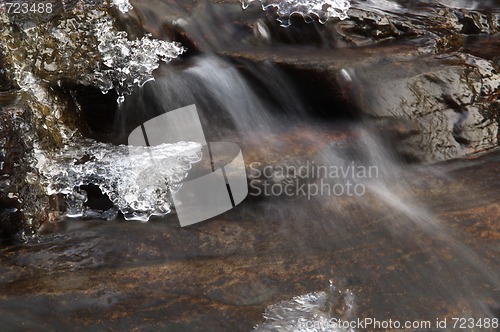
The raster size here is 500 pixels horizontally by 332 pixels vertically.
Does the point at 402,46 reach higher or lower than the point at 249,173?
higher

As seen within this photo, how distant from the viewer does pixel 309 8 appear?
502cm

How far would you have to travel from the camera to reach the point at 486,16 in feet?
18.2

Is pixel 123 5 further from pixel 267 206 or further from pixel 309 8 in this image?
pixel 267 206

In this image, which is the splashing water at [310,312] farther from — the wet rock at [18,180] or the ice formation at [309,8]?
the ice formation at [309,8]

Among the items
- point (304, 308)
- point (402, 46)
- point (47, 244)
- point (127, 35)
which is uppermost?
point (127, 35)

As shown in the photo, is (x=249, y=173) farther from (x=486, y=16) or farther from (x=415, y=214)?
(x=486, y=16)

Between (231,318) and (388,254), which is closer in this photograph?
(231,318)

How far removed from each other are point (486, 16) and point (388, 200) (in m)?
2.66

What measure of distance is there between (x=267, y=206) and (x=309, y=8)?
6.68 feet

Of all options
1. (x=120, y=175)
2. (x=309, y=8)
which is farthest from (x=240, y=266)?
(x=309, y=8)

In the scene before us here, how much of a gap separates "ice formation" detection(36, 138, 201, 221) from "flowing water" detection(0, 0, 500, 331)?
11 mm

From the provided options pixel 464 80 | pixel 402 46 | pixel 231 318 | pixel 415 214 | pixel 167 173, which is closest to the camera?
pixel 231 318

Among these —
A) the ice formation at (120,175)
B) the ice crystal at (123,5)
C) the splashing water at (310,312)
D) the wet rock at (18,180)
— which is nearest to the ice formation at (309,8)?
the ice crystal at (123,5)

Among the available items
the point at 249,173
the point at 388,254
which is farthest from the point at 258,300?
the point at 249,173
